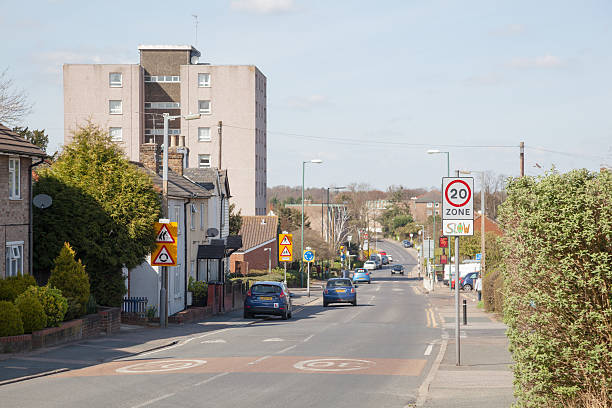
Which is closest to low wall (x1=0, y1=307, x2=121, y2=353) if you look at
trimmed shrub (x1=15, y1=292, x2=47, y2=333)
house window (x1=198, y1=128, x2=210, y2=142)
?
trimmed shrub (x1=15, y1=292, x2=47, y2=333)

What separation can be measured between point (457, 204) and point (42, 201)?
14.5m

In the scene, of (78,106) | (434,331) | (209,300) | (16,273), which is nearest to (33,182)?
(16,273)

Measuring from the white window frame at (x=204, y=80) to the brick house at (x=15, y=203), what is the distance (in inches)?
2257

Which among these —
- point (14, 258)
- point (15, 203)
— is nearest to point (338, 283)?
point (14, 258)

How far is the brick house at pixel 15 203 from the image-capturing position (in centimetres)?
2312

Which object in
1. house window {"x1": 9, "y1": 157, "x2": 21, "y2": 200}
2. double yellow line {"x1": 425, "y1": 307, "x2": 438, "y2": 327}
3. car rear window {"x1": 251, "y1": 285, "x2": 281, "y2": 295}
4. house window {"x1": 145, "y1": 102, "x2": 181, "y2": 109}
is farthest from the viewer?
house window {"x1": 145, "y1": 102, "x2": 181, "y2": 109}

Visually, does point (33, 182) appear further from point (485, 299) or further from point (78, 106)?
point (78, 106)

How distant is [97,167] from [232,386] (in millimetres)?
14566

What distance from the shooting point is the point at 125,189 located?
26469 mm

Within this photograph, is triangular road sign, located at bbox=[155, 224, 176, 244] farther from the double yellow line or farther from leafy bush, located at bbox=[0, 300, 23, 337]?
the double yellow line

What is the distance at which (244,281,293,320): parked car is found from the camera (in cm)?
3278

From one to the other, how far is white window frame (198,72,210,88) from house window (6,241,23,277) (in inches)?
2311

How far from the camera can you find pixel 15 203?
2384cm

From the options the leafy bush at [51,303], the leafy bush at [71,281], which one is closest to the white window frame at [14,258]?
the leafy bush at [71,281]
